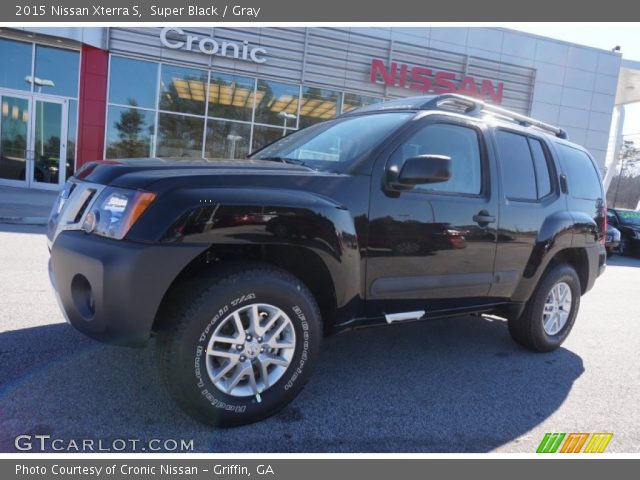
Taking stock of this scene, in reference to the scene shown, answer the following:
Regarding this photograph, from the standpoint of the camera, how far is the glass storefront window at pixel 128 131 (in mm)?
14195

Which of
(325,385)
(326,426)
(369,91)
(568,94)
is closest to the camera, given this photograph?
(326,426)

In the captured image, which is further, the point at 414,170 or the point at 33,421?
the point at 414,170

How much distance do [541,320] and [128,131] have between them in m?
13.3

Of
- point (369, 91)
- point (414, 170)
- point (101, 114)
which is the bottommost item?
point (414, 170)

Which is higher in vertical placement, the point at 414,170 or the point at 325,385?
the point at 414,170

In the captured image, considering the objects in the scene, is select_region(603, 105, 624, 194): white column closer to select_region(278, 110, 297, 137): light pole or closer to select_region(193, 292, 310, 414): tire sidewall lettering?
select_region(278, 110, 297, 137): light pole

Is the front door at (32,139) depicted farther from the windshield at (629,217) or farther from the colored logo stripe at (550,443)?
the windshield at (629,217)

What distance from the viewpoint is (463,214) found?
11.0ft

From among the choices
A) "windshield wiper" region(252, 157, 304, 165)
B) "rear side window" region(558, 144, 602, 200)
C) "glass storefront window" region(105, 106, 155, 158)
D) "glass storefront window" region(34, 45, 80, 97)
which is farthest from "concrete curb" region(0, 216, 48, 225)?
"rear side window" region(558, 144, 602, 200)

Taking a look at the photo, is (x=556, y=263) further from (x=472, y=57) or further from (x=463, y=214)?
(x=472, y=57)

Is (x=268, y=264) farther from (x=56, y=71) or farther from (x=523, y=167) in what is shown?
(x=56, y=71)

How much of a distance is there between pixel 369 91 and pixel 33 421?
1532 cm

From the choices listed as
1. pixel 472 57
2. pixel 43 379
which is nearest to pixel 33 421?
pixel 43 379

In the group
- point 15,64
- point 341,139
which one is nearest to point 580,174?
point 341,139
